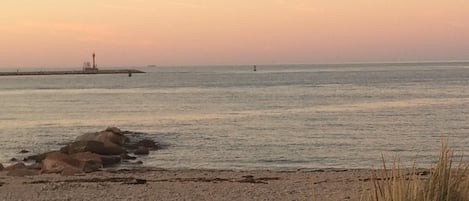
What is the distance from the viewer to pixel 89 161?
23.1 metres

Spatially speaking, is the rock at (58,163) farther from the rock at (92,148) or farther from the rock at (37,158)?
the rock at (92,148)

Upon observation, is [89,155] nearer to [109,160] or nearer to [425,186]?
[109,160]

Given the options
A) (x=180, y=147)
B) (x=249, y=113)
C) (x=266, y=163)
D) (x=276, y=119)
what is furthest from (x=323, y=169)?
(x=249, y=113)

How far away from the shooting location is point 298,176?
1912 cm

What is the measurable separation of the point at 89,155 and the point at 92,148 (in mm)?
1946

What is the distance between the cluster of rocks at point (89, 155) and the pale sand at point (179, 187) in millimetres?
1311

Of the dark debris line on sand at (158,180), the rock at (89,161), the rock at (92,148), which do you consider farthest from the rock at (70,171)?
the rock at (92,148)

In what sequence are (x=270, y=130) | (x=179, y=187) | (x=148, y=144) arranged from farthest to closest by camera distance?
(x=270, y=130) < (x=148, y=144) < (x=179, y=187)

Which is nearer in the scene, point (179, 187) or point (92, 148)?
point (179, 187)

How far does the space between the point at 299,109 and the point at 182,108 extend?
10129 mm

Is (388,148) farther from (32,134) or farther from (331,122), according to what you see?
(32,134)

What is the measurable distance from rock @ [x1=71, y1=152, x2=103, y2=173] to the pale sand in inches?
72.1

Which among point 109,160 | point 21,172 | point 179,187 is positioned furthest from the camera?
point 109,160

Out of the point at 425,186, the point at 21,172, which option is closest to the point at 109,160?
the point at 21,172
